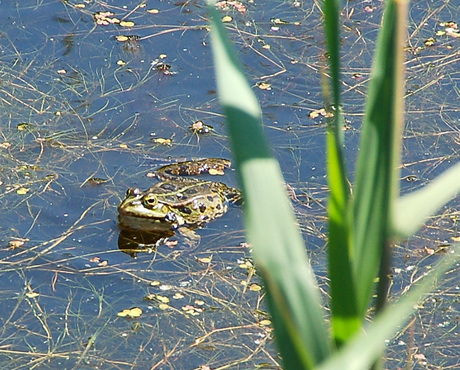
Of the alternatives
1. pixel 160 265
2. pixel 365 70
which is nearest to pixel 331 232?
pixel 160 265

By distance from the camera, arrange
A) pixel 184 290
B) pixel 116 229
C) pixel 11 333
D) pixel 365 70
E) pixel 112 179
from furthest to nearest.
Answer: pixel 365 70, pixel 112 179, pixel 116 229, pixel 184 290, pixel 11 333

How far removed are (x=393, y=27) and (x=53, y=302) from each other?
2711 mm

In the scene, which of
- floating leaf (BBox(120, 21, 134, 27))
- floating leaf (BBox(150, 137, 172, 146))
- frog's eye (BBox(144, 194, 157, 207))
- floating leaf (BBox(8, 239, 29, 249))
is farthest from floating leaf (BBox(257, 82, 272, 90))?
floating leaf (BBox(8, 239, 29, 249))

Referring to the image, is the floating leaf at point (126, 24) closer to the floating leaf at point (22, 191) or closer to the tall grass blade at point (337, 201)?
the floating leaf at point (22, 191)

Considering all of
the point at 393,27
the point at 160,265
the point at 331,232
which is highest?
the point at 393,27

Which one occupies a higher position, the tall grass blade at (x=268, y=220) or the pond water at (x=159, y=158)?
the tall grass blade at (x=268, y=220)

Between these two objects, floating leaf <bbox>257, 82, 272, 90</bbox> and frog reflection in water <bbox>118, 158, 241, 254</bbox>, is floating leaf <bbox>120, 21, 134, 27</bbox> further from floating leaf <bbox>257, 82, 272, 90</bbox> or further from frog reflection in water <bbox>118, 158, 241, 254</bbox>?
frog reflection in water <bbox>118, 158, 241, 254</bbox>

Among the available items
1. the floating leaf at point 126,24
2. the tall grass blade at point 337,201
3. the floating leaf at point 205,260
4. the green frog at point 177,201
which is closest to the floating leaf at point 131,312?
the floating leaf at point 205,260

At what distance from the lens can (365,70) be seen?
18.1 ft

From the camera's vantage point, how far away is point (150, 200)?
13.9ft

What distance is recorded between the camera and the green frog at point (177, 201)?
4.21 m

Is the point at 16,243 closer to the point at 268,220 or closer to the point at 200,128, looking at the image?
the point at 200,128

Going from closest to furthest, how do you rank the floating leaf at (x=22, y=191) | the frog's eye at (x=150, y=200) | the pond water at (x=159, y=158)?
the pond water at (x=159, y=158), the frog's eye at (x=150, y=200), the floating leaf at (x=22, y=191)

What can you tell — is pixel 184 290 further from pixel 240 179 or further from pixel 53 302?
pixel 240 179
